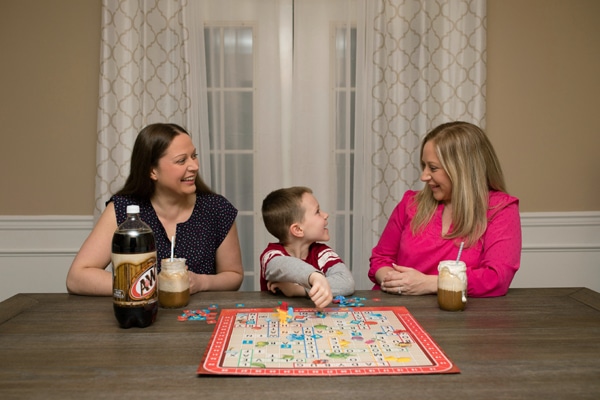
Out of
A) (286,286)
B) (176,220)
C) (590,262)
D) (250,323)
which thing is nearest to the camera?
(250,323)

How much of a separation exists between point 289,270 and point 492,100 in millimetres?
2146

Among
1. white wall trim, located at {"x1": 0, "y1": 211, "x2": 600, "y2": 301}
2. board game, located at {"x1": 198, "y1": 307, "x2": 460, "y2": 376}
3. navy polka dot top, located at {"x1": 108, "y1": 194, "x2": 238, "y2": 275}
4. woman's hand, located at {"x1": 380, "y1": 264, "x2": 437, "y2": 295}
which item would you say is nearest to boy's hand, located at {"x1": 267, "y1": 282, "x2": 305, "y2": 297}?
board game, located at {"x1": 198, "y1": 307, "x2": 460, "y2": 376}

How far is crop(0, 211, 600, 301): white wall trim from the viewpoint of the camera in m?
3.27

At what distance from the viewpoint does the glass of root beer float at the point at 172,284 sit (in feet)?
→ 5.06

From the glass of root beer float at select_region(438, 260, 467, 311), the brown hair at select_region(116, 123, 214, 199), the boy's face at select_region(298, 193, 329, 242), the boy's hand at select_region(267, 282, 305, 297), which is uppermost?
Result: the brown hair at select_region(116, 123, 214, 199)

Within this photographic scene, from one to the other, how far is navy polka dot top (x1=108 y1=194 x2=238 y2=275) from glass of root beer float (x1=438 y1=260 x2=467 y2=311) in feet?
3.03

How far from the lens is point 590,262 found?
3385mm

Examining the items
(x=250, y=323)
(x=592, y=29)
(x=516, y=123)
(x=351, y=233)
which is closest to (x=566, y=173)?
(x=516, y=123)

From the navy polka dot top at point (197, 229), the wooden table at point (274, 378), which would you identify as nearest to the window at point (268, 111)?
the navy polka dot top at point (197, 229)

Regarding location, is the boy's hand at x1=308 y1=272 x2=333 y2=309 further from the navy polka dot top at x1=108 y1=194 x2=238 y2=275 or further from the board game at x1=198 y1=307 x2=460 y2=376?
the navy polka dot top at x1=108 y1=194 x2=238 y2=275

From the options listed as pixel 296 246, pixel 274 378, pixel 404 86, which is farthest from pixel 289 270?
pixel 404 86

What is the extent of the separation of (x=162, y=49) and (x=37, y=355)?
2.26 m

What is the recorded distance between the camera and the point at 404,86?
319 centimetres

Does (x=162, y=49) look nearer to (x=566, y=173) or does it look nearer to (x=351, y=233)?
(x=351, y=233)
